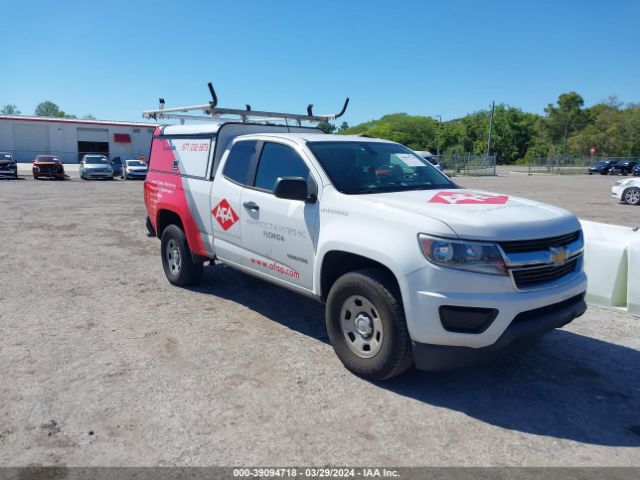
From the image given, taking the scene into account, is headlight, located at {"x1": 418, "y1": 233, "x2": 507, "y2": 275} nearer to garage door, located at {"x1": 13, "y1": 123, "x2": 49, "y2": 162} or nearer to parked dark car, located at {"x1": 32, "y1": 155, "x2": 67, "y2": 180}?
parked dark car, located at {"x1": 32, "y1": 155, "x2": 67, "y2": 180}

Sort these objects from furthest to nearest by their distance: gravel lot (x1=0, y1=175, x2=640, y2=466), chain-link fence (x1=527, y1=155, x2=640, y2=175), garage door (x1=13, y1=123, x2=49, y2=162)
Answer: chain-link fence (x1=527, y1=155, x2=640, y2=175) < garage door (x1=13, y1=123, x2=49, y2=162) < gravel lot (x1=0, y1=175, x2=640, y2=466)

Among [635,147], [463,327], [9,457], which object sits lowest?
[9,457]

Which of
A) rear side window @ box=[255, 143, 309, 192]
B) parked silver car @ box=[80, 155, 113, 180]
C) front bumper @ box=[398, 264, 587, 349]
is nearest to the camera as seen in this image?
front bumper @ box=[398, 264, 587, 349]

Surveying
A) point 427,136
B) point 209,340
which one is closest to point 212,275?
Result: point 209,340

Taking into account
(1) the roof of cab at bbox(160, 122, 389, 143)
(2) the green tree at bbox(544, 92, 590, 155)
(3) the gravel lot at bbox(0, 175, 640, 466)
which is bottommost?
(3) the gravel lot at bbox(0, 175, 640, 466)

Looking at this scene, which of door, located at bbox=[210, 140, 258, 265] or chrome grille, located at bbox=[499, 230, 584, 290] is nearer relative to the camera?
chrome grille, located at bbox=[499, 230, 584, 290]

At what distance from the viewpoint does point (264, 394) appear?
12.5ft

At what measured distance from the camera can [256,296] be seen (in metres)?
6.34

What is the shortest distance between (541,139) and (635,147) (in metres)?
19.6

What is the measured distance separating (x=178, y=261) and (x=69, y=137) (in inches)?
2181

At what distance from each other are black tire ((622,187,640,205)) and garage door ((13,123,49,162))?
53157 millimetres

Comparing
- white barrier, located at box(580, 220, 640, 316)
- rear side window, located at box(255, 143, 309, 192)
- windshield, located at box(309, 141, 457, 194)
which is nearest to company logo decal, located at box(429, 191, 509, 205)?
windshield, located at box(309, 141, 457, 194)

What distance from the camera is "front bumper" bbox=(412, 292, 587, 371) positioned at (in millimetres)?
3492

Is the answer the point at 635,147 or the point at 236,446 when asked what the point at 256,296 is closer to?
the point at 236,446
